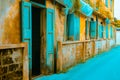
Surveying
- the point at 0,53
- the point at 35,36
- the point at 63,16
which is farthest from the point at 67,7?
the point at 0,53

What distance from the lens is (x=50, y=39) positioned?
36.6 feet

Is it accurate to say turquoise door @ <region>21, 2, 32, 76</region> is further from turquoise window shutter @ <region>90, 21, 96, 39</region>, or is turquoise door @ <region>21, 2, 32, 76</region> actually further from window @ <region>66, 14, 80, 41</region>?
turquoise window shutter @ <region>90, 21, 96, 39</region>

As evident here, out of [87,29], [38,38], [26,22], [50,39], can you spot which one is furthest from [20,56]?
[87,29]

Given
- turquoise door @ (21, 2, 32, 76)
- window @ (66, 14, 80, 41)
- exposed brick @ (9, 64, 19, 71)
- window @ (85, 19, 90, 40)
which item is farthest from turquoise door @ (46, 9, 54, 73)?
window @ (85, 19, 90, 40)

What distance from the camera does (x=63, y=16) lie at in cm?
1330

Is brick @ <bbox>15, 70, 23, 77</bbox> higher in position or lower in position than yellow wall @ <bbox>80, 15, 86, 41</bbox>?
lower

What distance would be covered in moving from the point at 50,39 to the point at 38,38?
0.51m

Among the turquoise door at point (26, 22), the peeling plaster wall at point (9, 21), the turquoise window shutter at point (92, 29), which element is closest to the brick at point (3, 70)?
the peeling plaster wall at point (9, 21)

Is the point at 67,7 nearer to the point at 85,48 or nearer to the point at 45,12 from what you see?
the point at 45,12

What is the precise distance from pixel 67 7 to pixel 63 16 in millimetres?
485

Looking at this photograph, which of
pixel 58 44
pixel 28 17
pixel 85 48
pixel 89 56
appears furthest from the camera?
pixel 89 56

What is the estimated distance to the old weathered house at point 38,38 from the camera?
7.36m

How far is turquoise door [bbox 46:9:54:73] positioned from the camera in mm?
10906

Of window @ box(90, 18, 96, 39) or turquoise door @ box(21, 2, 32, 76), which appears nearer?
turquoise door @ box(21, 2, 32, 76)
